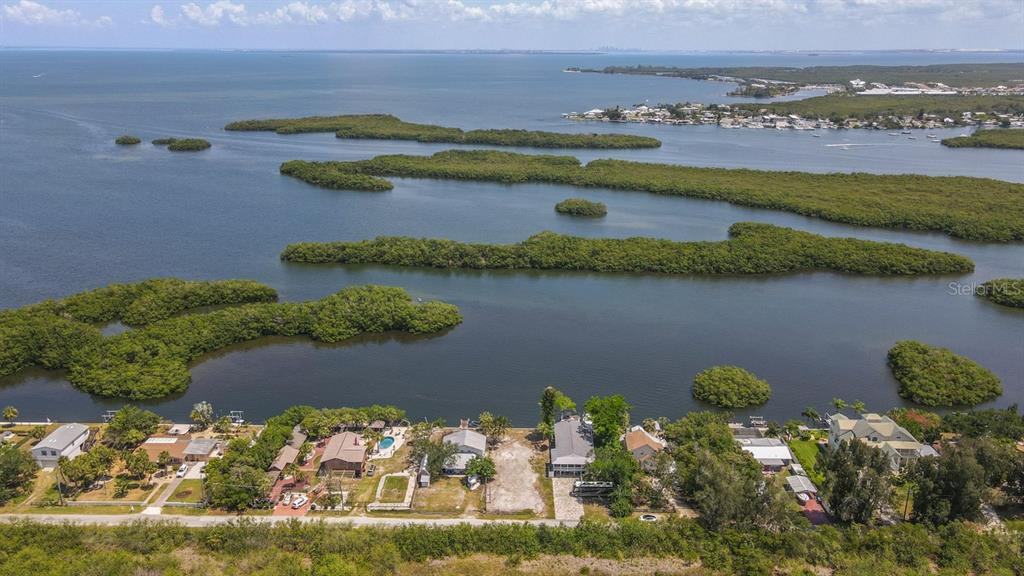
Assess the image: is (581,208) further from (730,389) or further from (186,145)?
(186,145)

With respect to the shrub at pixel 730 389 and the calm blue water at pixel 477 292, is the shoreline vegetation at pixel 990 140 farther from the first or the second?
the shrub at pixel 730 389

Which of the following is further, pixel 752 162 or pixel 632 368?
pixel 752 162

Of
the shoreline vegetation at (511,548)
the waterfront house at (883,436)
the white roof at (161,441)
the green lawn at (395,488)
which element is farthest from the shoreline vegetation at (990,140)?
the white roof at (161,441)

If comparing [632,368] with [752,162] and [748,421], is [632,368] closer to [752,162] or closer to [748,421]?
[748,421]

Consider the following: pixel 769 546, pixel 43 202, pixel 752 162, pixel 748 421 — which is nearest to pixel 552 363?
pixel 748 421

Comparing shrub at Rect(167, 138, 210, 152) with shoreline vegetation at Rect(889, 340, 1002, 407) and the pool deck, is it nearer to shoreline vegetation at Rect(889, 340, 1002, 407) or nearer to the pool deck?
the pool deck

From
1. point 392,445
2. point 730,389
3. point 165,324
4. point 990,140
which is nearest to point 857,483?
point 730,389
